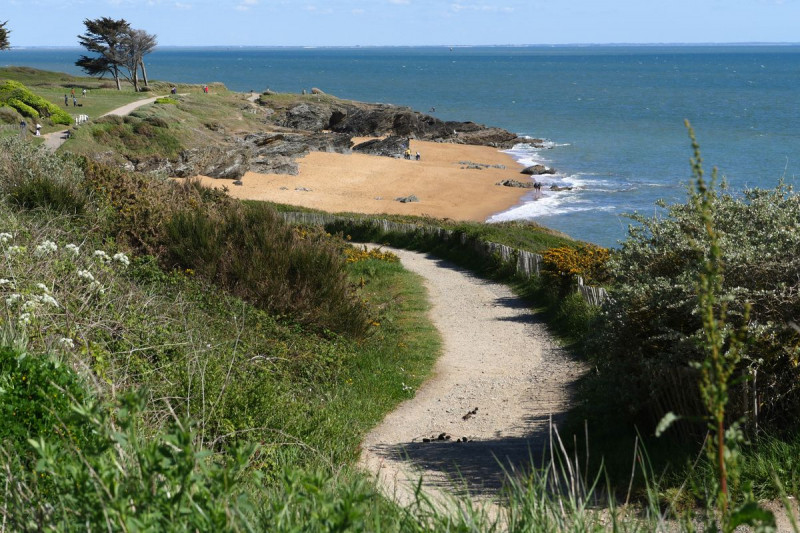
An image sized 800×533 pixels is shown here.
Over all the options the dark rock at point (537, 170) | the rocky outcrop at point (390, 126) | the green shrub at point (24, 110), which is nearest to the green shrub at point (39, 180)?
the green shrub at point (24, 110)

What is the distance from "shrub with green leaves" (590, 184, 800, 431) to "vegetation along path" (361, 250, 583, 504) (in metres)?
1.30

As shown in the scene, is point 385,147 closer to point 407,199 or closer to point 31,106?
point 407,199

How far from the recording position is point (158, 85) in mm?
85188

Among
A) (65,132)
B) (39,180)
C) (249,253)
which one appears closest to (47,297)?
(249,253)

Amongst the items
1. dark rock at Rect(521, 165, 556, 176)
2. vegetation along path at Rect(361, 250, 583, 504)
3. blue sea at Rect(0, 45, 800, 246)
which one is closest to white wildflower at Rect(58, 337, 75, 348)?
vegetation along path at Rect(361, 250, 583, 504)

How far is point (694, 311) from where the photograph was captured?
686 centimetres

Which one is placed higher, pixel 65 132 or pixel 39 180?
pixel 39 180

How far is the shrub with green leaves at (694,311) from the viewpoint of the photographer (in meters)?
7.11

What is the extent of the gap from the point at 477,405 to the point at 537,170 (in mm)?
41626

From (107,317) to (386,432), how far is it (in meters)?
3.38

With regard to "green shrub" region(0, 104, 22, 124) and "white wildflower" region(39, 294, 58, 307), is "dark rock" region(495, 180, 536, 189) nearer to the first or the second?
"green shrub" region(0, 104, 22, 124)

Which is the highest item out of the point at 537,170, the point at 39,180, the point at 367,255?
the point at 39,180

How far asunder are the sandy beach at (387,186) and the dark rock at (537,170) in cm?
67

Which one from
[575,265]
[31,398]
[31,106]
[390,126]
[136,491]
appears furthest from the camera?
[390,126]
